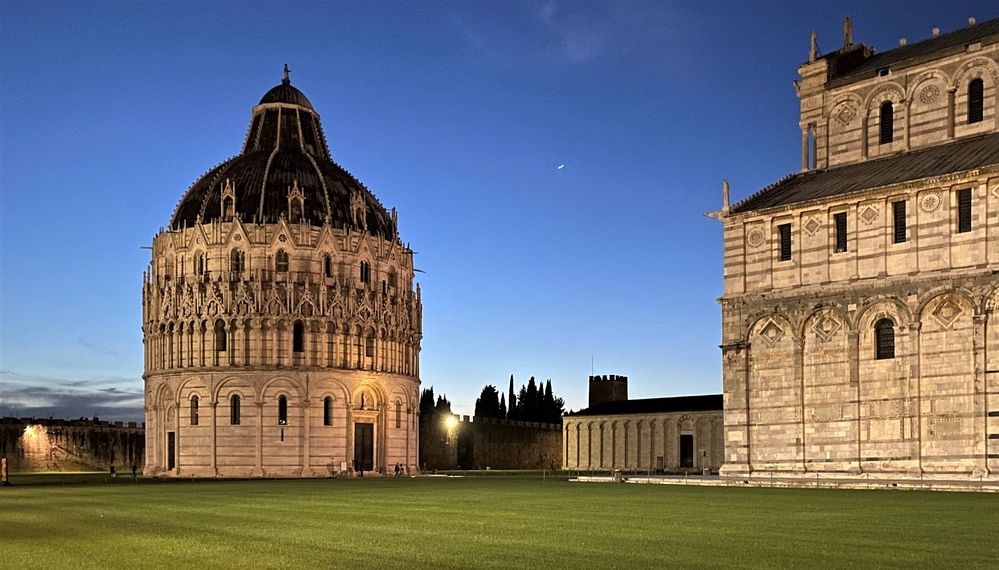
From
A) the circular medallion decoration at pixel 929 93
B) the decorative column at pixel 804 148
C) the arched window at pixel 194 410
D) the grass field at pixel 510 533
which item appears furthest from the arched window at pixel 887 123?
the arched window at pixel 194 410

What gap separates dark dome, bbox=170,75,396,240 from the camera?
253 feet

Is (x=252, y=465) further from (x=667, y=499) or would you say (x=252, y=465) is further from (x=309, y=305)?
(x=667, y=499)

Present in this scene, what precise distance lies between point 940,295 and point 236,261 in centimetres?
4663

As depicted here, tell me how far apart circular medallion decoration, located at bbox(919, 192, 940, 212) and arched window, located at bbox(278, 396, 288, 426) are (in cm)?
4440

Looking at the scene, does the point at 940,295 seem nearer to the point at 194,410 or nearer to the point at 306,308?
the point at 306,308

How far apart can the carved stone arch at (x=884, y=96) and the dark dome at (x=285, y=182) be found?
38.1m

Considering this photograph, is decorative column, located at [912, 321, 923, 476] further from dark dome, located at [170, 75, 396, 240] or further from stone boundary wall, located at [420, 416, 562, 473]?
stone boundary wall, located at [420, 416, 562, 473]

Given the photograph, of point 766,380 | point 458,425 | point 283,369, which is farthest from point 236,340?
point 766,380

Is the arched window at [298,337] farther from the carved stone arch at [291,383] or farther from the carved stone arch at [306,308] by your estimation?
the carved stone arch at [291,383]

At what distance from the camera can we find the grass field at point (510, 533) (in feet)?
50.9

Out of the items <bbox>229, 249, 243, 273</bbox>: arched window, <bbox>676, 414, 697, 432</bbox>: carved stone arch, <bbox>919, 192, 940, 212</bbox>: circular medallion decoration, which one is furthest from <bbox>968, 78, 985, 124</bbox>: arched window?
<bbox>229, 249, 243, 273</bbox>: arched window

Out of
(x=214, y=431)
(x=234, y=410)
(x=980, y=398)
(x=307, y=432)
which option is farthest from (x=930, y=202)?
(x=214, y=431)

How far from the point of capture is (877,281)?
144ft

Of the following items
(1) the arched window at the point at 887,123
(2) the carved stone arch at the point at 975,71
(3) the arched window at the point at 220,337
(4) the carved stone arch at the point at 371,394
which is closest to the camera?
(2) the carved stone arch at the point at 975,71
